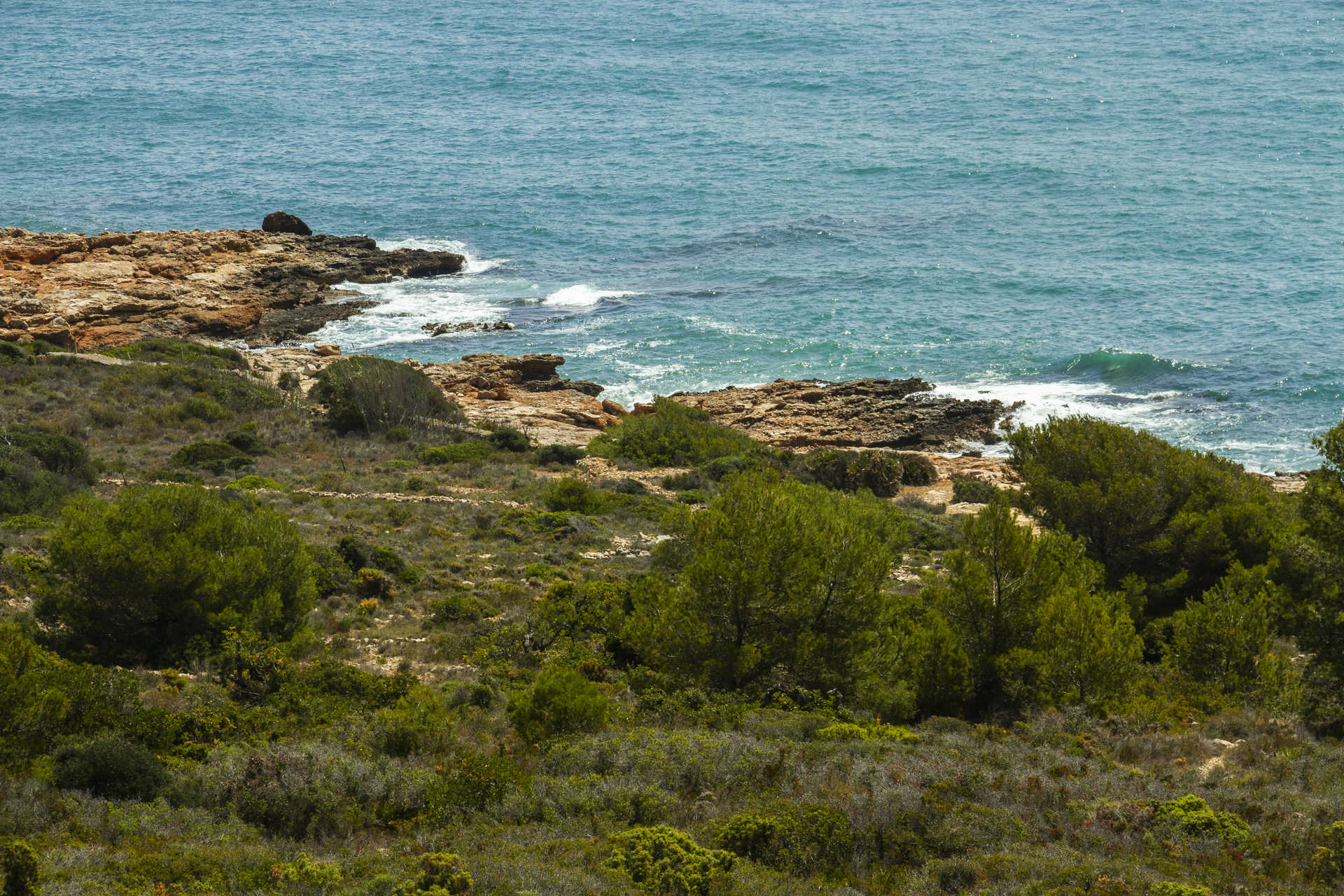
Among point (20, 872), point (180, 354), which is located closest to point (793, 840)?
point (20, 872)

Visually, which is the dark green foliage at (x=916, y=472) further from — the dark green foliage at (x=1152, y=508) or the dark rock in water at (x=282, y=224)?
the dark rock in water at (x=282, y=224)

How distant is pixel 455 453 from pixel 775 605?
1960 centimetres

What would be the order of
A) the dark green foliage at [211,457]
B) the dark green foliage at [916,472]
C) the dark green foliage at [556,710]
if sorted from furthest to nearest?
the dark green foliage at [916,472] < the dark green foliage at [211,457] < the dark green foliage at [556,710]

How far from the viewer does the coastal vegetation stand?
938 cm

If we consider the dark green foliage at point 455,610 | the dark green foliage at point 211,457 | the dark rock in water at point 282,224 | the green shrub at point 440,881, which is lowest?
the dark green foliage at point 211,457

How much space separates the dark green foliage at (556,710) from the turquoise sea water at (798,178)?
30.7m

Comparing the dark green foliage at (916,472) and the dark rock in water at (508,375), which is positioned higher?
the dark rock in water at (508,375)

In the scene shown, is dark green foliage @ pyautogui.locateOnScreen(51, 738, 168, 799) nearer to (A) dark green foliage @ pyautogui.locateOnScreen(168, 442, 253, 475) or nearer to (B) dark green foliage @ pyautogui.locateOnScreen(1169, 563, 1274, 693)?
(B) dark green foliage @ pyautogui.locateOnScreen(1169, 563, 1274, 693)

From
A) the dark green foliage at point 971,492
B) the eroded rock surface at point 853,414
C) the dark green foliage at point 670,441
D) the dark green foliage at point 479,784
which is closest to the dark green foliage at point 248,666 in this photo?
the dark green foliage at point 479,784

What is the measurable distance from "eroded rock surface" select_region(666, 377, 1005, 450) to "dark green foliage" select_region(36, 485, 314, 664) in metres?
24.8

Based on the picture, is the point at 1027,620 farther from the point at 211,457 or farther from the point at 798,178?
the point at 798,178

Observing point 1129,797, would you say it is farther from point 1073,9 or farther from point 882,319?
point 1073,9

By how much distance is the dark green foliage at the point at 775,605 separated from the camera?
14.6m

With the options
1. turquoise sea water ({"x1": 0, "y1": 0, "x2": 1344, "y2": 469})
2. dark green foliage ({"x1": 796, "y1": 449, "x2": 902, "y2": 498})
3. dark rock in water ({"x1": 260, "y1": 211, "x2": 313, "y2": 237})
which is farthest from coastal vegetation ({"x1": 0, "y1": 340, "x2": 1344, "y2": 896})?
dark rock in water ({"x1": 260, "y1": 211, "x2": 313, "y2": 237})
